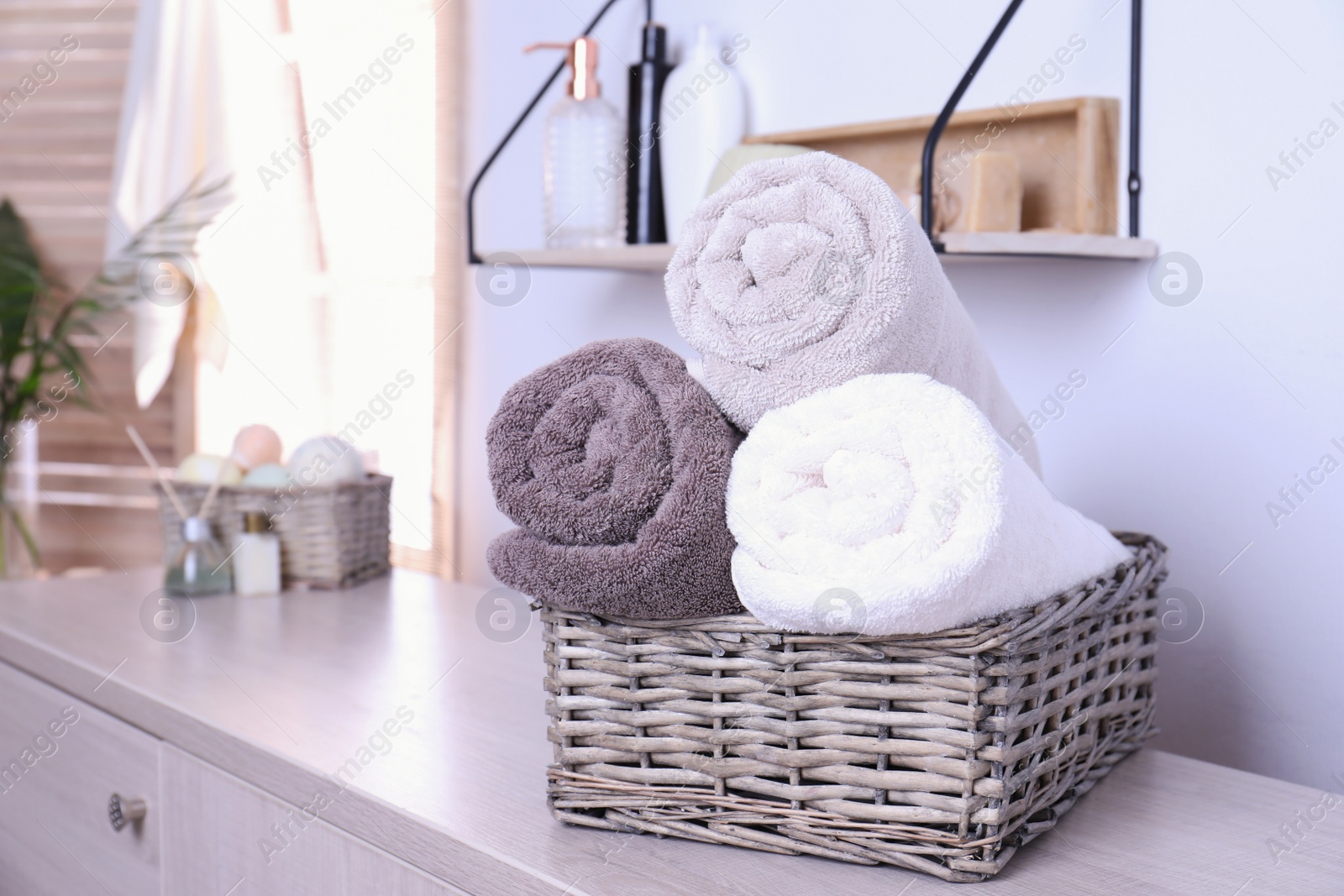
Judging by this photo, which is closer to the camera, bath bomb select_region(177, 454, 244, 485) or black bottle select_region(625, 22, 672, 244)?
black bottle select_region(625, 22, 672, 244)

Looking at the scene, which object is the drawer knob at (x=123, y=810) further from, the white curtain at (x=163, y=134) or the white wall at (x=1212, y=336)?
the white curtain at (x=163, y=134)

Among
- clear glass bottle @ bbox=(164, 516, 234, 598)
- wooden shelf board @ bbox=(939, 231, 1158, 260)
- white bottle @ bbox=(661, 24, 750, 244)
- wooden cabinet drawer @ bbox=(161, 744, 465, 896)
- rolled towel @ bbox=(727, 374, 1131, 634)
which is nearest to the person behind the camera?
rolled towel @ bbox=(727, 374, 1131, 634)

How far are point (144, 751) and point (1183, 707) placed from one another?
0.77 m

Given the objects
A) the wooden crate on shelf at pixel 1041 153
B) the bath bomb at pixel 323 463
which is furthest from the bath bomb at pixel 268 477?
the wooden crate on shelf at pixel 1041 153

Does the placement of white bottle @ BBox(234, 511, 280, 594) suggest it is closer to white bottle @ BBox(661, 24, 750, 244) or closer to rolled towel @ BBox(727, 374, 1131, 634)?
white bottle @ BBox(661, 24, 750, 244)

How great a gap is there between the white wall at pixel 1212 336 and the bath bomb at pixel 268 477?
729 millimetres

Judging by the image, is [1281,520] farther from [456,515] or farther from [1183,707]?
[456,515]

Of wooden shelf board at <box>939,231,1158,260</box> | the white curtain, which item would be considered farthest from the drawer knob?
the white curtain

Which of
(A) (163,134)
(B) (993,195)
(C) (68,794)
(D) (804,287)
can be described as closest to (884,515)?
(D) (804,287)

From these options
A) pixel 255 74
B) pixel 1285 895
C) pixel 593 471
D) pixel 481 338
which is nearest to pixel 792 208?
pixel 593 471

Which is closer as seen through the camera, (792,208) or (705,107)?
(792,208)

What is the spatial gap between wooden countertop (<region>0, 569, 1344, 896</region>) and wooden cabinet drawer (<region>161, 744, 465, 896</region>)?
0.04ft

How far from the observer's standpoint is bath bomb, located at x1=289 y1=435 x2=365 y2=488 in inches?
47.6

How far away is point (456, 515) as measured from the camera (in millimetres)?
1425
